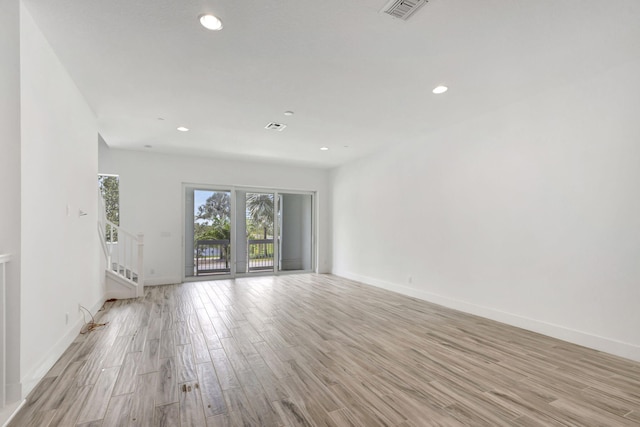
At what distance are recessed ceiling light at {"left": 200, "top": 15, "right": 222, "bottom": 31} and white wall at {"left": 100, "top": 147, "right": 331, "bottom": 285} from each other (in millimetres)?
4829

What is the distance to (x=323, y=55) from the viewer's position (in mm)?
2723

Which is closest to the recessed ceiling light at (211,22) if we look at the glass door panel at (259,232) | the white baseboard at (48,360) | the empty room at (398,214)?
the empty room at (398,214)

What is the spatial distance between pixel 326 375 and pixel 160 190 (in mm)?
5625

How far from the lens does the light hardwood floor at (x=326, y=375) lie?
189cm

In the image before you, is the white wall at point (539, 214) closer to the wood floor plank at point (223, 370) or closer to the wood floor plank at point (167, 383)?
the wood floor plank at point (223, 370)

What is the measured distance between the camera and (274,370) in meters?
2.47

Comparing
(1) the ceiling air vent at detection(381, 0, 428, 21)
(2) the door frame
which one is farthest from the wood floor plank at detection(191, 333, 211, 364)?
(2) the door frame

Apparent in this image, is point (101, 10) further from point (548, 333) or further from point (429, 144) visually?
point (548, 333)

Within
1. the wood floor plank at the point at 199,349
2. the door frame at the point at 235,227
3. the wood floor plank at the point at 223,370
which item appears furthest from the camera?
the door frame at the point at 235,227

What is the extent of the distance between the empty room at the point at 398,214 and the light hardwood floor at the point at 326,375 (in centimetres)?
2

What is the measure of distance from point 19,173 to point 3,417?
157 centimetres

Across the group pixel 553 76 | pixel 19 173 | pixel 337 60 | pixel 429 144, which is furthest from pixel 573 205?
pixel 19 173

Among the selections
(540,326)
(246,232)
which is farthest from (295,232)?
(540,326)

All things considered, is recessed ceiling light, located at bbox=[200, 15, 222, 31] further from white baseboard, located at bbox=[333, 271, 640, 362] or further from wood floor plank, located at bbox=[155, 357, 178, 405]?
white baseboard, located at bbox=[333, 271, 640, 362]
